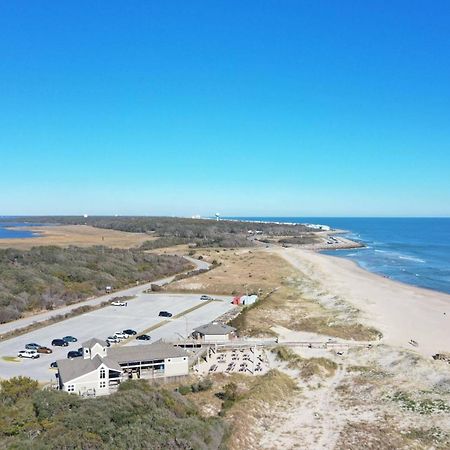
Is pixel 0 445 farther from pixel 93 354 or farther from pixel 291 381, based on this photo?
pixel 291 381

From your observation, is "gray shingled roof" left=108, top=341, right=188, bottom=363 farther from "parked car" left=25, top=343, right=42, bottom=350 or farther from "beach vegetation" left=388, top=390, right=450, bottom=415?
"beach vegetation" left=388, top=390, right=450, bottom=415

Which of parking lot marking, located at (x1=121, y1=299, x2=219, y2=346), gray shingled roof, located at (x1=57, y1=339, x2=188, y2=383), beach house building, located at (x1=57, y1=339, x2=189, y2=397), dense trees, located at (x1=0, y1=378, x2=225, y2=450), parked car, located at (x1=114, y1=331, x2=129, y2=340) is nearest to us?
dense trees, located at (x1=0, y1=378, x2=225, y2=450)

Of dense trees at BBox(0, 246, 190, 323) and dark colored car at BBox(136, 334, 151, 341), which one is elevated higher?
dense trees at BBox(0, 246, 190, 323)

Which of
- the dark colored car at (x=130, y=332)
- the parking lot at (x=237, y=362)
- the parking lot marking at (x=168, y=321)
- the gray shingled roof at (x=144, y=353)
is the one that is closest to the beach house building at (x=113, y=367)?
the gray shingled roof at (x=144, y=353)

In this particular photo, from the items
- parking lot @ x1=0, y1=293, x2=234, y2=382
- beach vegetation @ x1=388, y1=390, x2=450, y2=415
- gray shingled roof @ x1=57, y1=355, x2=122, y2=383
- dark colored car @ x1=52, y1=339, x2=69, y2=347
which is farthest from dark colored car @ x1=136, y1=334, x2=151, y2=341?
beach vegetation @ x1=388, y1=390, x2=450, y2=415

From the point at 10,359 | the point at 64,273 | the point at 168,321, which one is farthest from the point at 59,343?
the point at 64,273

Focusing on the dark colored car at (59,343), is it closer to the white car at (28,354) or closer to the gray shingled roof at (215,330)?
the white car at (28,354)

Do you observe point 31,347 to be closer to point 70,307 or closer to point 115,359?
point 115,359
